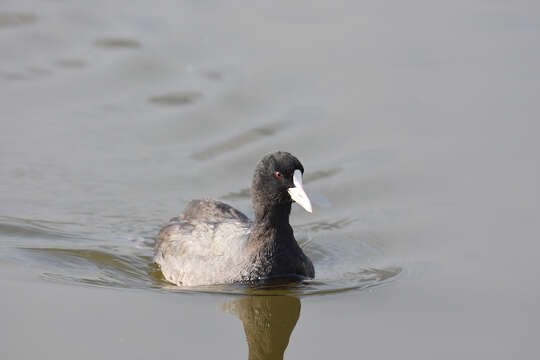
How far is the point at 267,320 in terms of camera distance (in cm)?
626

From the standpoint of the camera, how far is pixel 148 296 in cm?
650

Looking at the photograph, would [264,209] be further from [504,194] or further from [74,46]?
[74,46]

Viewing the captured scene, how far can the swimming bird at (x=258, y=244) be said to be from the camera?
251 inches

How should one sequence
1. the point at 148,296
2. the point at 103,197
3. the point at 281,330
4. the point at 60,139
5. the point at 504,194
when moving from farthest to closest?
the point at 60,139 < the point at 103,197 < the point at 504,194 < the point at 148,296 < the point at 281,330

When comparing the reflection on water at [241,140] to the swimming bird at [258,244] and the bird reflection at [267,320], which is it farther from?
the bird reflection at [267,320]

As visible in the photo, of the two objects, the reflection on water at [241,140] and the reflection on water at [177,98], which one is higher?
the reflection on water at [177,98]

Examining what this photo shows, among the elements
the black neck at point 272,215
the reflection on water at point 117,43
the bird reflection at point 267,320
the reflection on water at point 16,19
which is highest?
the reflection on water at point 16,19

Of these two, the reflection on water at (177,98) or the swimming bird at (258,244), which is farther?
the reflection on water at (177,98)

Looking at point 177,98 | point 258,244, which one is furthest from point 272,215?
point 177,98

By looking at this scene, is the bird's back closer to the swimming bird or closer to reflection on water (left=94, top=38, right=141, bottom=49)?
the swimming bird

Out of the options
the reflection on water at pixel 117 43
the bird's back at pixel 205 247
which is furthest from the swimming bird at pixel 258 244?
the reflection on water at pixel 117 43

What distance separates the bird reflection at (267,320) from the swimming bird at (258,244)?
242 mm

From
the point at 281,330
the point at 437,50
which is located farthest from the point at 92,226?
the point at 437,50

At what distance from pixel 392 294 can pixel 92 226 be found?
3.36 meters
